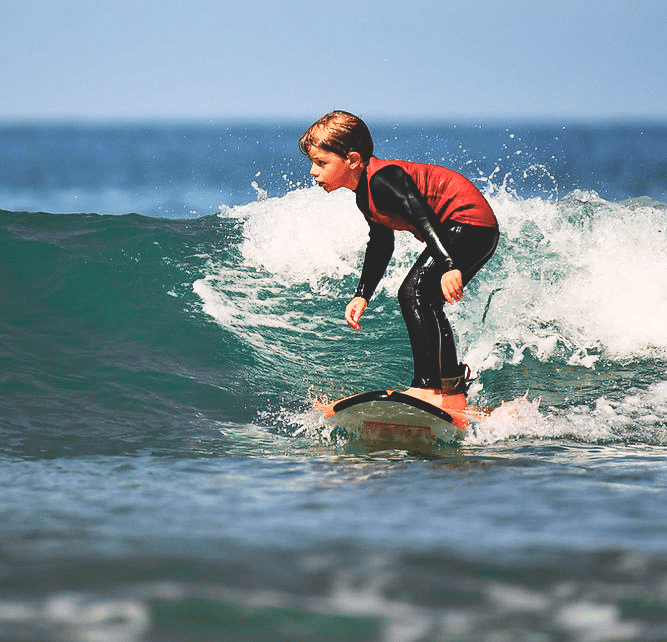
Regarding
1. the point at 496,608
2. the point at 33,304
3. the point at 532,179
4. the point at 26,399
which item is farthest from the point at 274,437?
the point at 532,179

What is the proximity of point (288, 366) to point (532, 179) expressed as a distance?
83.2ft

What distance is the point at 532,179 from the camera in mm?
29672

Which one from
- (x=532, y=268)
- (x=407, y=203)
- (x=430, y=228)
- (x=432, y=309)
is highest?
(x=407, y=203)

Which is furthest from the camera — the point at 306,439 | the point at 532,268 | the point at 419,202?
the point at 532,268

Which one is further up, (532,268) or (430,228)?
(430,228)

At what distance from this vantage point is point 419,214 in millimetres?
3895

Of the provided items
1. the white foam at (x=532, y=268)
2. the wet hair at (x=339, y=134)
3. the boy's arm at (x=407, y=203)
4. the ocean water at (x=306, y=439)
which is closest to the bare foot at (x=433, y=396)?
the ocean water at (x=306, y=439)

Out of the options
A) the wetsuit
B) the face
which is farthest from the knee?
the face

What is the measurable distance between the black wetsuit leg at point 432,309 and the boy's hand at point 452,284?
18cm

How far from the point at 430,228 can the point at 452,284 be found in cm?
28

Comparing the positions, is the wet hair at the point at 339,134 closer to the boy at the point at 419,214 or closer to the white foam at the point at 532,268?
the boy at the point at 419,214

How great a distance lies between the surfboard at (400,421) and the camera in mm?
3932

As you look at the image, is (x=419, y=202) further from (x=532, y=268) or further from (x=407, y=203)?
(x=532, y=268)

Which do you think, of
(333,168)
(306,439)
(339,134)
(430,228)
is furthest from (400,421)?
(339,134)
